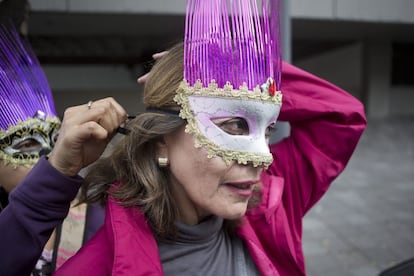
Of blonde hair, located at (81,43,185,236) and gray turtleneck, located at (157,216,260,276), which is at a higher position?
blonde hair, located at (81,43,185,236)

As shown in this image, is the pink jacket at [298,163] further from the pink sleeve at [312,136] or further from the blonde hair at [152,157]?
the blonde hair at [152,157]

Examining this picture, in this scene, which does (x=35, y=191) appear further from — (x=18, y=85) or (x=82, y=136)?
(x=18, y=85)

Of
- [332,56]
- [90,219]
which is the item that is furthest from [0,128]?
[332,56]

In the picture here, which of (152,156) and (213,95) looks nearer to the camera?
(213,95)

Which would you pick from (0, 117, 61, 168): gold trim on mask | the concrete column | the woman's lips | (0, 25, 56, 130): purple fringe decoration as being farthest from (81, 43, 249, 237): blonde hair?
the concrete column

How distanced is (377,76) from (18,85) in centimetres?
1409

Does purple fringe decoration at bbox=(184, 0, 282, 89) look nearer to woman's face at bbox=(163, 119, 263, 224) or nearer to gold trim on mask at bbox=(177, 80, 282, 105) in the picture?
gold trim on mask at bbox=(177, 80, 282, 105)

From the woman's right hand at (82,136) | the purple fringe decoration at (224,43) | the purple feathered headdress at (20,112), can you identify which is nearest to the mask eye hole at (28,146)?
the purple feathered headdress at (20,112)

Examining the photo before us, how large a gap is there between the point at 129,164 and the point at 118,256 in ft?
1.16

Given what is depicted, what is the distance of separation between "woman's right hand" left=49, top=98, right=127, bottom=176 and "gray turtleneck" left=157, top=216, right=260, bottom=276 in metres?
0.40

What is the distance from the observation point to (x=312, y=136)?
1.79 metres

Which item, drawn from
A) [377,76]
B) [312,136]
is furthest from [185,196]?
[377,76]

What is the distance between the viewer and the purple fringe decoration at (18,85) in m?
1.86

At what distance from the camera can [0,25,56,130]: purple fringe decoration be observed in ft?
6.11
